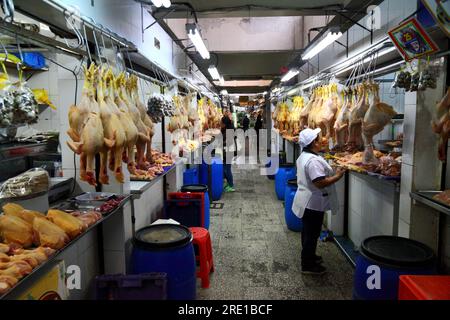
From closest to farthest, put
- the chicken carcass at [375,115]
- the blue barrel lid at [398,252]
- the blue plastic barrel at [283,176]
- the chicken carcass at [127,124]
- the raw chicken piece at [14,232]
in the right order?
the raw chicken piece at [14,232]
the chicken carcass at [127,124]
the blue barrel lid at [398,252]
the chicken carcass at [375,115]
the blue plastic barrel at [283,176]

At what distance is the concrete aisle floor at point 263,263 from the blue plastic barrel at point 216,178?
76cm

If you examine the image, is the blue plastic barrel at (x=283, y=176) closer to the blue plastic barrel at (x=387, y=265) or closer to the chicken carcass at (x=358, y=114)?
the chicken carcass at (x=358, y=114)

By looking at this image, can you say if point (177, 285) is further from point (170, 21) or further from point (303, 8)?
point (170, 21)

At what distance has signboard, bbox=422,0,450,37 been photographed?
182 cm

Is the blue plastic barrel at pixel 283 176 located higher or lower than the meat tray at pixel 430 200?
lower

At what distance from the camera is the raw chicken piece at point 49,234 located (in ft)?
6.81

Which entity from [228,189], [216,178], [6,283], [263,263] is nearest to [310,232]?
[263,263]

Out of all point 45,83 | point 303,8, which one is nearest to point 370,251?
point 303,8

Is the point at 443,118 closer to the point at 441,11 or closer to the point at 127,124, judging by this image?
the point at 441,11

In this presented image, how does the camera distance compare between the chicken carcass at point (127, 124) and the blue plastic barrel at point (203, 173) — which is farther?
the blue plastic barrel at point (203, 173)

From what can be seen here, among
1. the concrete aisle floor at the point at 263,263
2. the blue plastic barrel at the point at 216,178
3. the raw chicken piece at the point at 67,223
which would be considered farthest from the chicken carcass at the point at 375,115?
the blue plastic barrel at the point at 216,178

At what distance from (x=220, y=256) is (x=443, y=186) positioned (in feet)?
10.0

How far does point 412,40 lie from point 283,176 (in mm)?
5475

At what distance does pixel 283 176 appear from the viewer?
7984 mm
